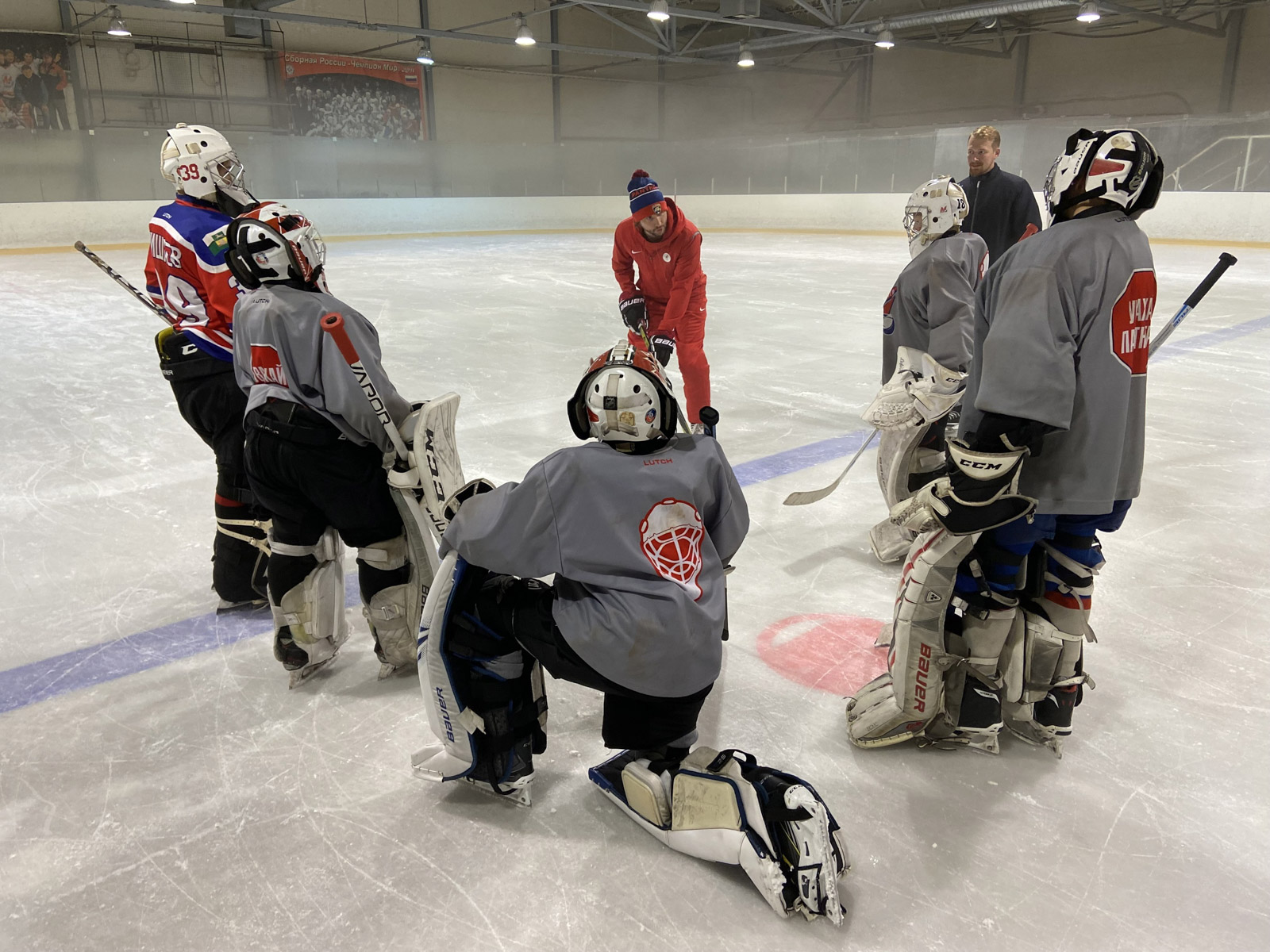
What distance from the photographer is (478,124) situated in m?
23.3

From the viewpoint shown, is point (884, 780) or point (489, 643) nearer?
point (489, 643)

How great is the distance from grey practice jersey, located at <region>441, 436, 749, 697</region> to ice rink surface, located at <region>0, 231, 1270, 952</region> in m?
0.47

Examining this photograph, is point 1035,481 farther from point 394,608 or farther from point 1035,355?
point 394,608

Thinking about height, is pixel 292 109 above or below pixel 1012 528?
above

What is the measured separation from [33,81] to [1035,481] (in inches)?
850

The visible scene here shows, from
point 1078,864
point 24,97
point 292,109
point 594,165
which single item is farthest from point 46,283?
point 594,165

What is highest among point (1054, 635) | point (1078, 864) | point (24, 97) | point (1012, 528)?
point (24, 97)

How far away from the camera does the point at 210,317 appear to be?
274 cm

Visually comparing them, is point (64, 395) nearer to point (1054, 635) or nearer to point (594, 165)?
point (1054, 635)

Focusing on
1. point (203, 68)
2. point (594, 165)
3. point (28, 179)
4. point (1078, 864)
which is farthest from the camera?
point (594, 165)

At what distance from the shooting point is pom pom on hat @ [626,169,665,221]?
457 cm

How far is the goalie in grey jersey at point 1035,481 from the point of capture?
1.82 m

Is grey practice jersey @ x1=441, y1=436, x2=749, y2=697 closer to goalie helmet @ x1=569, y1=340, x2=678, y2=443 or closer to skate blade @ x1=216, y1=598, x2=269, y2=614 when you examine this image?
goalie helmet @ x1=569, y1=340, x2=678, y2=443

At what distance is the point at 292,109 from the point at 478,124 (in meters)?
4.91
